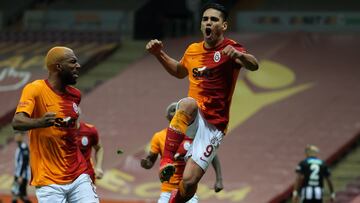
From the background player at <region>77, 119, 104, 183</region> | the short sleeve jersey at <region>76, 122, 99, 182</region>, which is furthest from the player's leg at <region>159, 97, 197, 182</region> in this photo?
the short sleeve jersey at <region>76, 122, 99, 182</region>

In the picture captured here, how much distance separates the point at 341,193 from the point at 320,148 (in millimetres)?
1592

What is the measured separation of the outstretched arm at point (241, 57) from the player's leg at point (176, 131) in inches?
26.3

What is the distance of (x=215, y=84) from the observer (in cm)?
1004

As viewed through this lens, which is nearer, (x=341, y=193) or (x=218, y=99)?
(x=218, y=99)

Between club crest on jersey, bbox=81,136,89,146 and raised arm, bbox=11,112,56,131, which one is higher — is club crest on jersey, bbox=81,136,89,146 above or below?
below

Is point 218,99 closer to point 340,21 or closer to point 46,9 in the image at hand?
point 340,21

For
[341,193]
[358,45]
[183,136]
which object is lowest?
[341,193]

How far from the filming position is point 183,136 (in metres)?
10.2

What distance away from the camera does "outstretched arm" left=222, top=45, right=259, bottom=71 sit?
372 inches

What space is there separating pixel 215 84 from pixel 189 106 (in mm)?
364

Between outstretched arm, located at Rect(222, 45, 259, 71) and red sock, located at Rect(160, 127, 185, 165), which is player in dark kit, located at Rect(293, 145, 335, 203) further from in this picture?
outstretched arm, located at Rect(222, 45, 259, 71)

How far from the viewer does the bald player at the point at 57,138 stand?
9.74 meters

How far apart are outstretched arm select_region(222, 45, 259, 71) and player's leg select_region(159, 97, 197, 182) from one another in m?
0.67

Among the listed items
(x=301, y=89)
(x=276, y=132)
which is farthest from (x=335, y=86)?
(x=276, y=132)
